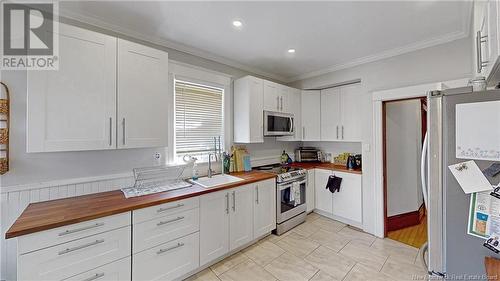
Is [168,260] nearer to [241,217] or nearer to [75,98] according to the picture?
[241,217]

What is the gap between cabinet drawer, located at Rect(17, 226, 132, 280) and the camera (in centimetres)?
131

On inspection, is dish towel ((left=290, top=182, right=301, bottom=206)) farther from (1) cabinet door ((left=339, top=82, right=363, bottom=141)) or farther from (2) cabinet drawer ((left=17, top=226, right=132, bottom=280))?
(2) cabinet drawer ((left=17, top=226, right=132, bottom=280))

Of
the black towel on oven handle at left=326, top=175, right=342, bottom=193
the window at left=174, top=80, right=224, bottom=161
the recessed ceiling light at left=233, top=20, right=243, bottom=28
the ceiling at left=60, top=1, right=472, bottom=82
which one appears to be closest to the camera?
the ceiling at left=60, top=1, right=472, bottom=82

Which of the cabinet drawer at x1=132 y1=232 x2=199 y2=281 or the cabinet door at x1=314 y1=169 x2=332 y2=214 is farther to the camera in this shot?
the cabinet door at x1=314 y1=169 x2=332 y2=214

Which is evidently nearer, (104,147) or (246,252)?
(104,147)

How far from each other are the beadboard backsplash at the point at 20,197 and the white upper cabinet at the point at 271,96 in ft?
8.00

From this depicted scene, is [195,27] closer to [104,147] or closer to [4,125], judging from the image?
[104,147]

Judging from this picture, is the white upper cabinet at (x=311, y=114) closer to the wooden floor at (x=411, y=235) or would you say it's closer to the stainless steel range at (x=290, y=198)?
the stainless steel range at (x=290, y=198)

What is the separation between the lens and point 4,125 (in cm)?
163

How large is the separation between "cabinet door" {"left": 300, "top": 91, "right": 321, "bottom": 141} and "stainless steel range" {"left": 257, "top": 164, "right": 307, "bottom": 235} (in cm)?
85

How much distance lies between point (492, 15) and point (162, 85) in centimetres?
243

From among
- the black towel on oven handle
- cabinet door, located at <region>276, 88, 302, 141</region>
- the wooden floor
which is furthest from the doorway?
cabinet door, located at <region>276, 88, 302, 141</region>

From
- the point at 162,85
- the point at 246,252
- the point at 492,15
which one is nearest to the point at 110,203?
the point at 162,85

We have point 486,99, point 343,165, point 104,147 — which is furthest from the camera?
point 343,165
